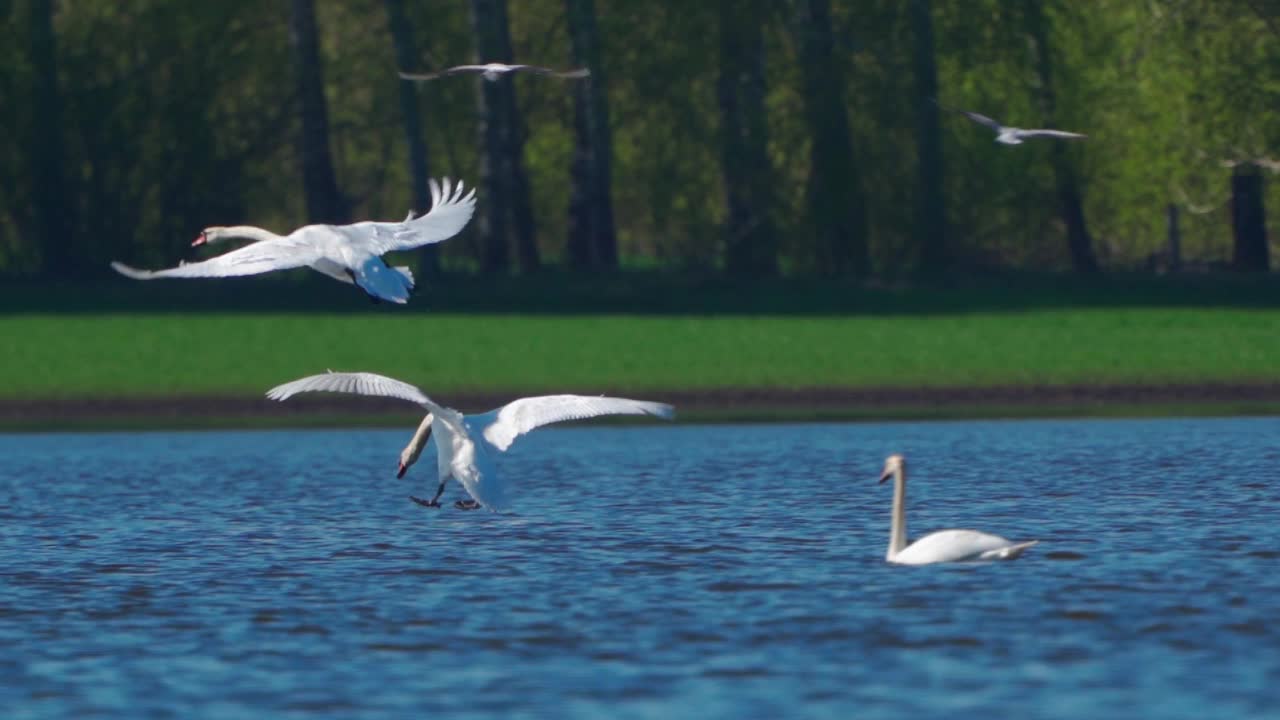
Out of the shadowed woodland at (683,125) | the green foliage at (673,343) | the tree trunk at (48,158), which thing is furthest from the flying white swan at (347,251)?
the tree trunk at (48,158)

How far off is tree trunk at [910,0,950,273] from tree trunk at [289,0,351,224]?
10.9 meters

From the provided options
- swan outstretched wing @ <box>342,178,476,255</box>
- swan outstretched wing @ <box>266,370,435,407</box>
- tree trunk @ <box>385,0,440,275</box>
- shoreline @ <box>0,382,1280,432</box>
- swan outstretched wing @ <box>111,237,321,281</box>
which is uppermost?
tree trunk @ <box>385,0,440,275</box>

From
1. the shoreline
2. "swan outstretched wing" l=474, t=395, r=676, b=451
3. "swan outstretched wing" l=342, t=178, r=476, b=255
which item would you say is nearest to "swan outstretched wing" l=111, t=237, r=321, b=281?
"swan outstretched wing" l=342, t=178, r=476, b=255

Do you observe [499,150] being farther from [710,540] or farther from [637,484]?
[710,540]

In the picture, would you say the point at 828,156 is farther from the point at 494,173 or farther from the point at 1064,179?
the point at 1064,179

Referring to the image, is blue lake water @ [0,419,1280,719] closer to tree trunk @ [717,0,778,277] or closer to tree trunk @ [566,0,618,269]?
tree trunk @ [717,0,778,277]

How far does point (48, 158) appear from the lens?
46562mm

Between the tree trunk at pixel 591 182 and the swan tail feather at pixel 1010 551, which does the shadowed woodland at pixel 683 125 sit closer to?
the tree trunk at pixel 591 182

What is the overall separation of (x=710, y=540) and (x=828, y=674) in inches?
241

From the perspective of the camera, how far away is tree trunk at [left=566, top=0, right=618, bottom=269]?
49.9 meters

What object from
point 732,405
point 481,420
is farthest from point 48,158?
point 481,420

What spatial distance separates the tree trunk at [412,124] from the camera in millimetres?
46250

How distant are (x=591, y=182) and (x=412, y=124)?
3.98 meters

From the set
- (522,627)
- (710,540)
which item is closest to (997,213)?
(710,540)
